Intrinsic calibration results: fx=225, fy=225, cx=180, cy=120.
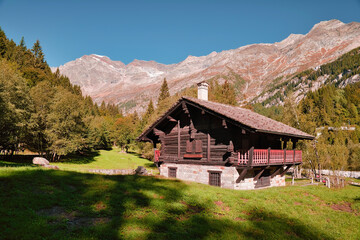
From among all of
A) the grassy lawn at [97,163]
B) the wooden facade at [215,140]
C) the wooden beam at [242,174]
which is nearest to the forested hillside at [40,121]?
the grassy lawn at [97,163]

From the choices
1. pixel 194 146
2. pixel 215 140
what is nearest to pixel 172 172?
pixel 194 146

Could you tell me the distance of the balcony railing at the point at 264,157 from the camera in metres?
16.8

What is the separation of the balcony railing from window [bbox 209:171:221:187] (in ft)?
8.03

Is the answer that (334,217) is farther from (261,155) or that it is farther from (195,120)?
(195,120)

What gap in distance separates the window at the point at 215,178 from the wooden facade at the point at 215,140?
2.60 ft

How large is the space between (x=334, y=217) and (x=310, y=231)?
119 inches

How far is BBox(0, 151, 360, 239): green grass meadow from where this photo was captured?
7.64 metres

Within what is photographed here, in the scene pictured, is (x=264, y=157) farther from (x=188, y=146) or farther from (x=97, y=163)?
(x=97, y=163)

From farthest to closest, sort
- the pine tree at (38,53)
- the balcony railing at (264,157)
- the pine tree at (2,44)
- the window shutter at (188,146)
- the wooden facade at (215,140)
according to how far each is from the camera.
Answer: the pine tree at (38,53), the pine tree at (2,44), the window shutter at (188,146), the wooden facade at (215,140), the balcony railing at (264,157)

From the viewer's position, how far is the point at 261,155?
17.7 metres

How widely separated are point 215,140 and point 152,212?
10.4 meters

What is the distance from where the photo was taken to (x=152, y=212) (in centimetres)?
977

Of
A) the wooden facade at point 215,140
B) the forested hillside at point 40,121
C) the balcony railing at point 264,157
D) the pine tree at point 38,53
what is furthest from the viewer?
the pine tree at point 38,53

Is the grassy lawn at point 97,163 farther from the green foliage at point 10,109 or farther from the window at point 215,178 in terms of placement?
the window at point 215,178
